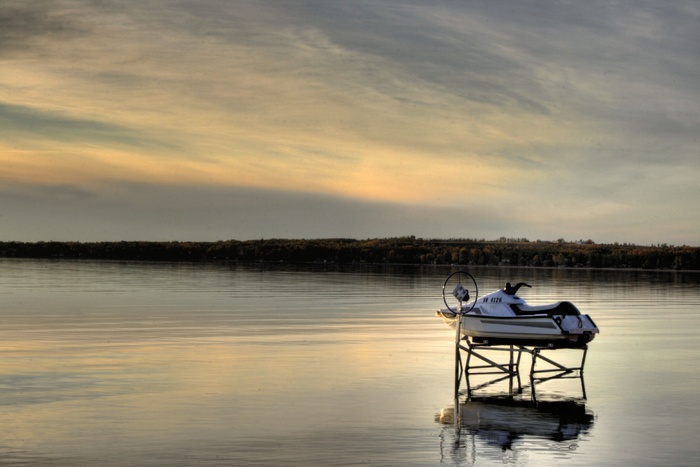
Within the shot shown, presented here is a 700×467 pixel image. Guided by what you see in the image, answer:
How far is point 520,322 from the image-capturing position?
28.0 m

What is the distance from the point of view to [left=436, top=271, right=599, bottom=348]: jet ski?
2770 centimetres

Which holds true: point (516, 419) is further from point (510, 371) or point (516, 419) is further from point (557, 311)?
point (510, 371)

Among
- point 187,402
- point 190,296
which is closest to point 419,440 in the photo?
point 187,402

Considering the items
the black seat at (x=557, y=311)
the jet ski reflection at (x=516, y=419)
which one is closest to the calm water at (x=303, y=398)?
the jet ski reflection at (x=516, y=419)

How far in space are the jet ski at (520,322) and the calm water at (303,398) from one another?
132 cm

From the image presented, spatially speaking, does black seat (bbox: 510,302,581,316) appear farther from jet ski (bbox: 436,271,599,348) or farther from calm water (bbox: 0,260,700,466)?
calm water (bbox: 0,260,700,466)

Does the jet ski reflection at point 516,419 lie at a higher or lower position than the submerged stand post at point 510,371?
lower

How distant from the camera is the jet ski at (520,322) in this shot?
27.7 metres

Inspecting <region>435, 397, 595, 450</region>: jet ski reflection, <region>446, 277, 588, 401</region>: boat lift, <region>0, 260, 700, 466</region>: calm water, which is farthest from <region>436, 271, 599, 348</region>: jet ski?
<region>435, 397, 595, 450</region>: jet ski reflection

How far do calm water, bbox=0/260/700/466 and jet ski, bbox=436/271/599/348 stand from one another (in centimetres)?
132

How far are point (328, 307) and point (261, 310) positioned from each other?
4.97 meters

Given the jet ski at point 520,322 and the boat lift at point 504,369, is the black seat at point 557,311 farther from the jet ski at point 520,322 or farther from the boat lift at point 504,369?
the boat lift at point 504,369

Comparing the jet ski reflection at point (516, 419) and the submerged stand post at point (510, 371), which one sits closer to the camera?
the jet ski reflection at point (516, 419)

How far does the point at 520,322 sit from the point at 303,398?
7.22 metres
